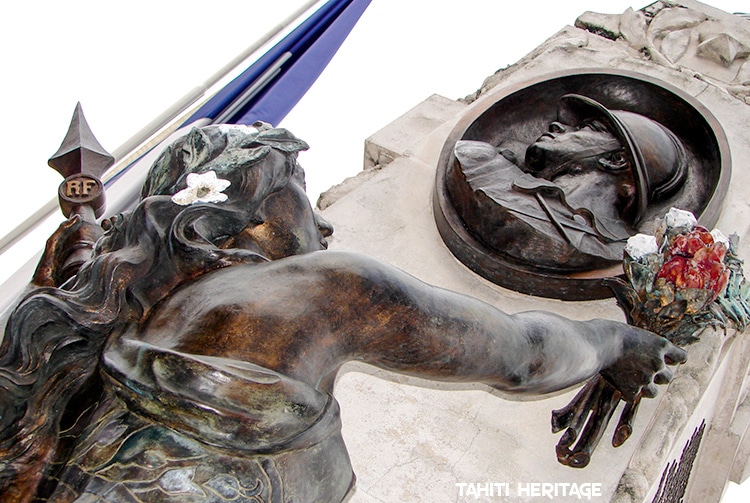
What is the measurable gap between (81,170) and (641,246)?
1628 millimetres

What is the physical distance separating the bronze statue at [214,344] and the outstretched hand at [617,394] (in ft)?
1.61

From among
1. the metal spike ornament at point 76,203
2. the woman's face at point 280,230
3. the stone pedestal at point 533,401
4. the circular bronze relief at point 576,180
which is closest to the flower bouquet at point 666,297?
the stone pedestal at point 533,401

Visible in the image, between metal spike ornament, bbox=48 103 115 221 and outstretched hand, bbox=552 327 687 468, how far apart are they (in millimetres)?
1404

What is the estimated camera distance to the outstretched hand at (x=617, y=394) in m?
2.02

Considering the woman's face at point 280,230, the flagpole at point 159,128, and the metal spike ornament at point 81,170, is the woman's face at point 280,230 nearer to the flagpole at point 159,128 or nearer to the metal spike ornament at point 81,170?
the metal spike ornament at point 81,170

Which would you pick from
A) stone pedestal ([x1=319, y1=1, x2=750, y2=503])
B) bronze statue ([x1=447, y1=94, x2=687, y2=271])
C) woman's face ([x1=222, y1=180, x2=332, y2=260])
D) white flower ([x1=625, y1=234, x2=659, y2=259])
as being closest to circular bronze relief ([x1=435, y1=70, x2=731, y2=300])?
bronze statue ([x1=447, y1=94, x2=687, y2=271])

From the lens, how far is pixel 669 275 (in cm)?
218

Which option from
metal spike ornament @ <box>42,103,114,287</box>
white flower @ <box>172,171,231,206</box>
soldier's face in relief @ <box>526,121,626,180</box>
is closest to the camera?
white flower @ <box>172,171,231,206</box>

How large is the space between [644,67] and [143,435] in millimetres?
3051

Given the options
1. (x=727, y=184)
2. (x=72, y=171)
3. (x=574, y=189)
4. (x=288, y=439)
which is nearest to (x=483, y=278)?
(x=574, y=189)

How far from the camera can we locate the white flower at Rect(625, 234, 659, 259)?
2.24 meters

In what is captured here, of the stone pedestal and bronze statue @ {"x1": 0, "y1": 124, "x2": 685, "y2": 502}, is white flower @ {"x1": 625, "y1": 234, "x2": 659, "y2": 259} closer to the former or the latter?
the stone pedestal

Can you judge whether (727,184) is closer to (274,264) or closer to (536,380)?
(536,380)

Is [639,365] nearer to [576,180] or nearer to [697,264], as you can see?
[697,264]
